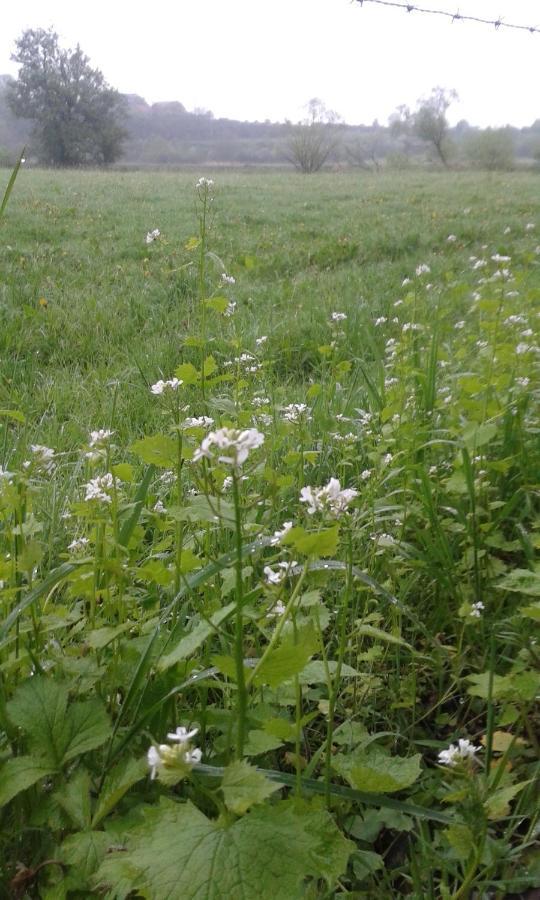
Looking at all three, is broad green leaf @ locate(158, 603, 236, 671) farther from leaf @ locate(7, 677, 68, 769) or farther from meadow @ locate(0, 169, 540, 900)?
leaf @ locate(7, 677, 68, 769)

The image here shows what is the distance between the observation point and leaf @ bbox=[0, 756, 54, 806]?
1.11 meters

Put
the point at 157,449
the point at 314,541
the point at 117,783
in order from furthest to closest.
A: the point at 157,449 → the point at 117,783 → the point at 314,541

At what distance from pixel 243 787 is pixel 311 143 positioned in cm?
5577

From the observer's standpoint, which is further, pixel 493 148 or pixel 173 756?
pixel 493 148

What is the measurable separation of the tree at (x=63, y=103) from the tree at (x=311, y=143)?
13593 mm

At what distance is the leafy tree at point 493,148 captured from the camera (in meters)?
47.0

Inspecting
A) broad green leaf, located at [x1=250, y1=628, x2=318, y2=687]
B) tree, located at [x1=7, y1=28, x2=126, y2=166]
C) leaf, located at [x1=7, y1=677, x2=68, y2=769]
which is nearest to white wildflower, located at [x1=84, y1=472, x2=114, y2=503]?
leaf, located at [x1=7, y1=677, x2=68, y2=769]

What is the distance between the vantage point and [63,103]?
142ft

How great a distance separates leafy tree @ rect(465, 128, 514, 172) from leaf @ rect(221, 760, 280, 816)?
51.2 metres

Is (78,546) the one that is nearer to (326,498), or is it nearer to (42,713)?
(42,713)

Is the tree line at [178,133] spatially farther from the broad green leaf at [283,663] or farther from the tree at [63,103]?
the broad green leaf at [283,663]

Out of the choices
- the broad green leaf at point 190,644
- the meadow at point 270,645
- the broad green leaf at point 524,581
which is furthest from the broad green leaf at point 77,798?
the broad green leaf at point 524,581

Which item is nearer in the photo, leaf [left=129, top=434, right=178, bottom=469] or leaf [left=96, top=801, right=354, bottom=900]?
leaf [left=96, top=801, right=354, bottom=900]

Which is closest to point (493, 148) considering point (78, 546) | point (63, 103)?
point (63, 103)
